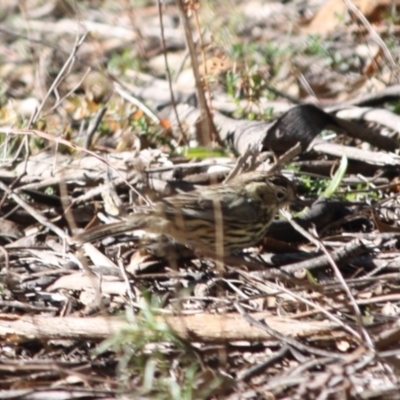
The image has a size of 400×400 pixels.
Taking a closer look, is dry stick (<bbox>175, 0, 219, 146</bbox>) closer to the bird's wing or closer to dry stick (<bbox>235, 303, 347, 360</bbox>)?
the bird's wing

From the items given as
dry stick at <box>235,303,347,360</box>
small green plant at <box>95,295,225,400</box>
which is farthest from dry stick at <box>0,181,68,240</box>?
dry stick at <box>235,303,347,360</box>

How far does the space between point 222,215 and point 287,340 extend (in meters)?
1.63

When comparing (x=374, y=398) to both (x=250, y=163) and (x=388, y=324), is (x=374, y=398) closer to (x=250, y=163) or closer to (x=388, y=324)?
(x=388, y=324)

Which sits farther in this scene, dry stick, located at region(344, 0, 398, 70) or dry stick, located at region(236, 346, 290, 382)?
dry stick, located at region(344, 0, 398, 70)

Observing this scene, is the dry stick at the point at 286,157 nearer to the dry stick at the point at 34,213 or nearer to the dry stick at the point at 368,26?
the dry stick at the point at 368,26

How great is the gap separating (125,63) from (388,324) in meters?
5.52

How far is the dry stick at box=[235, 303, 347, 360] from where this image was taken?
14.3 feet

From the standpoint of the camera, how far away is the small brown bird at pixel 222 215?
5.70 m

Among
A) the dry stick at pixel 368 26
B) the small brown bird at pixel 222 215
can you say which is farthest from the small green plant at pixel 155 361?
the dry stick at pixel 368 26

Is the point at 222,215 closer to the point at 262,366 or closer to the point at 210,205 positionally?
the point at 210,205

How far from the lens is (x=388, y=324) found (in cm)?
452

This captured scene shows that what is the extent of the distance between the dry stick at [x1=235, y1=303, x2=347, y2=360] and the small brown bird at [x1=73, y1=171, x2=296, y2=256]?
96cm

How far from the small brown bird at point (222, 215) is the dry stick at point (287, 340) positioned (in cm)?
96

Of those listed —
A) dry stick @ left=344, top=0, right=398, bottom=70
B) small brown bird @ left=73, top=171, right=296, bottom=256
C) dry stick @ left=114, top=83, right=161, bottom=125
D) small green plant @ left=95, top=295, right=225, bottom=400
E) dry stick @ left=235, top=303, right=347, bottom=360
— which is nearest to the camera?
small green plant @ left=95, top=295, right=225, bottom=400
